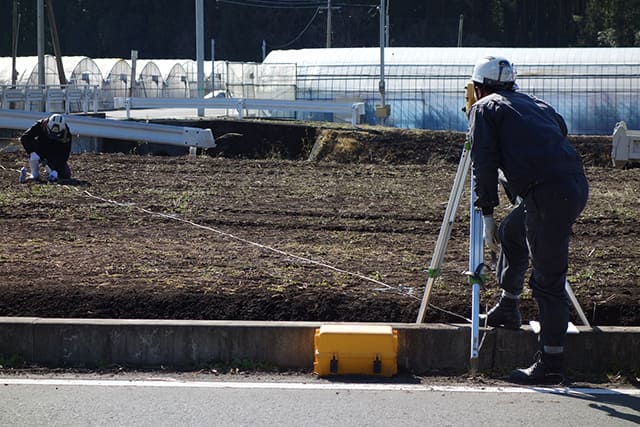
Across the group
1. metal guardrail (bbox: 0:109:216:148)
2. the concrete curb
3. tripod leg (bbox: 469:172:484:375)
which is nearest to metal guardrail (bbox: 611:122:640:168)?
metal guardrail (bbox: 0:109:216:148)

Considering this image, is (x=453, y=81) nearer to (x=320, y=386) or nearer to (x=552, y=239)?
(x=552, y=239)

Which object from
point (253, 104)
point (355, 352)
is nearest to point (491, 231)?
point (355, 352)

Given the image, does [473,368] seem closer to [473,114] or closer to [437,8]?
[473,114]

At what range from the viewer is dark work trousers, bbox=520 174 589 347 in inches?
240

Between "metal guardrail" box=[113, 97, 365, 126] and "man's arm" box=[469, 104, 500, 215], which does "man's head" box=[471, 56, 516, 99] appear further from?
"metal guardrail" box=[113, 97, 365, 126]

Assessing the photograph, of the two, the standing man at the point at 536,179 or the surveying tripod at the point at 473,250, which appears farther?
the surveying tripod at the point at 473,250

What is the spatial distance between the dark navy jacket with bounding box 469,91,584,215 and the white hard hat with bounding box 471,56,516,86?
7.6 inches

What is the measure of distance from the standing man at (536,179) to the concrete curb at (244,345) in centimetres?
49

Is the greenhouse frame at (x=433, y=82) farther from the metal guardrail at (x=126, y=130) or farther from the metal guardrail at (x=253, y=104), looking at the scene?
the metal guardrail at (x=126, y=130)

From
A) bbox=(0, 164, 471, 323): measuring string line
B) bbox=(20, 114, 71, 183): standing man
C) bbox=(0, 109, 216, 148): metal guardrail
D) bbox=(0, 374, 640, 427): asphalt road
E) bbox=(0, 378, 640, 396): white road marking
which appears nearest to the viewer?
bbox=(0, 374, 640, 427): asphalt road

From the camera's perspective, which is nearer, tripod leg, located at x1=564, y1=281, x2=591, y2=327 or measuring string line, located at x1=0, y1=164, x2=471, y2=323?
tripod leg, located at x1=564, y1=281, x2=591, y2=327

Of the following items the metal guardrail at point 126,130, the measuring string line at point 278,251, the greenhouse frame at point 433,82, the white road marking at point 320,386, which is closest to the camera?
the white road marking at point 320,386

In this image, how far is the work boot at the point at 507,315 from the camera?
6793 mm

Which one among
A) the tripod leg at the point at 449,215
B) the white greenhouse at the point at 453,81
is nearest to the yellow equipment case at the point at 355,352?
the tripod leg at the point at 449,215
